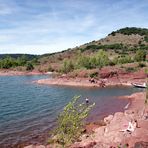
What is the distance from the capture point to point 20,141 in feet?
169

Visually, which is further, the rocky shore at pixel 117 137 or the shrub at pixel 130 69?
the shrub at pixel 130 69

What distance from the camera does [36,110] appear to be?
77.8 metres

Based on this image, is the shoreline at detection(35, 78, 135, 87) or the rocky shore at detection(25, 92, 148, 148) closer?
the rocky shore at detection(25, 92, 148, 148)

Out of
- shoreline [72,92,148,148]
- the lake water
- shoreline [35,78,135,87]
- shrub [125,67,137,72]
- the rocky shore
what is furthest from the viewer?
shrub [125,67,137,72]

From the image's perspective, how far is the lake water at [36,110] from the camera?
54906 millimetres

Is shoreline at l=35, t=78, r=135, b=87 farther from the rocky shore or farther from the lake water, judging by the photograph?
the rocky shore

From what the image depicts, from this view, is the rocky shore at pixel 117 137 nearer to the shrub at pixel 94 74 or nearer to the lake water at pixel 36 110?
the lake water at pixel 36 110

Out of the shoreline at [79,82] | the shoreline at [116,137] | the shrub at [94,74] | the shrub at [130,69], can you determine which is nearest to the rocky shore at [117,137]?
the shoreline at [116,137]

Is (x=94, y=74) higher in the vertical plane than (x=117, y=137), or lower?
higher

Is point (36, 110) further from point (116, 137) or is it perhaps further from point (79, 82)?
point (79, 82)

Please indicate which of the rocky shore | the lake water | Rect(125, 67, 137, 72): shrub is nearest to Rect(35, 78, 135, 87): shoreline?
Rect(125, 67, 137, 72): shrub

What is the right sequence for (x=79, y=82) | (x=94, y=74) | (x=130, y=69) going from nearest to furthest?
(x=79, y=82) → (x=94, y=74) → (x=130, y=69)

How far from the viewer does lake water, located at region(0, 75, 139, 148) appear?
180ft

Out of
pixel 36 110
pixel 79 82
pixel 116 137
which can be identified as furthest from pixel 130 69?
pixel 116 137
